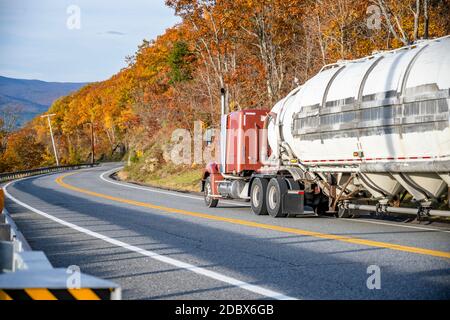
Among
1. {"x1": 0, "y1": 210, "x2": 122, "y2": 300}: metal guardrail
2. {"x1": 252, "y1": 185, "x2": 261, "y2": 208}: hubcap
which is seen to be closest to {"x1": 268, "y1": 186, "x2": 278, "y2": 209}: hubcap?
{"x1": 252, "y1": 185, "x2": 261, "y2": 208}: hubcap

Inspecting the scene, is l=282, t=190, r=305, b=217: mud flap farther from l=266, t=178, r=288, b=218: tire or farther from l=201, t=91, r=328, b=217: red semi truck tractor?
l=266, t=178, r=288, b=218: tire

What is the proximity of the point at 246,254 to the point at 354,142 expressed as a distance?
5.36m

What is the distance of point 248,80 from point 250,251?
24783 mm

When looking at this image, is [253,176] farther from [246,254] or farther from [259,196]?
[246,254]

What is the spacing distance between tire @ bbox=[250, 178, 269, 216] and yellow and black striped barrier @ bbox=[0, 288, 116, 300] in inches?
550

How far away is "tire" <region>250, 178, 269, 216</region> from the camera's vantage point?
1852cm

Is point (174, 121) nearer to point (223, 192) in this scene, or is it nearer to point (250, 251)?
point (223, 192)

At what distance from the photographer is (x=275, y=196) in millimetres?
17922

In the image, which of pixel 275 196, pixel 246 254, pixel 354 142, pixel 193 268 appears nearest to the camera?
pixel 193 268

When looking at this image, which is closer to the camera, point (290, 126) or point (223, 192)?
point (290, 126)

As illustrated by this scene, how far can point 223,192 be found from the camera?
21.6m

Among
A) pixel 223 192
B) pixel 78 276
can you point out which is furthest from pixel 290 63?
pixel 78 276

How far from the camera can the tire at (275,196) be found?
17.5 meters

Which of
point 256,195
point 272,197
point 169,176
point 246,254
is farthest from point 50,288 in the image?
point 169,176
